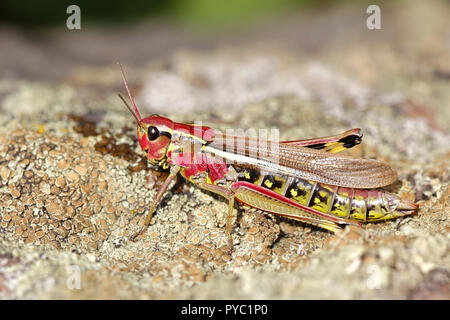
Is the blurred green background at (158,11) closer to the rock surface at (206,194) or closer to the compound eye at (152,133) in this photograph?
the rock surface at (206,194)

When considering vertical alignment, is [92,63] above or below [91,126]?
above

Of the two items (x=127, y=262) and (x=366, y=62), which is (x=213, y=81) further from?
(x=127, y=262)

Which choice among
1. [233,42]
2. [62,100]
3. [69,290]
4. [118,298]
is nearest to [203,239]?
[118,298]

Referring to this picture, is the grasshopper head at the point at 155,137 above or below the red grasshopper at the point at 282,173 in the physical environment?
above

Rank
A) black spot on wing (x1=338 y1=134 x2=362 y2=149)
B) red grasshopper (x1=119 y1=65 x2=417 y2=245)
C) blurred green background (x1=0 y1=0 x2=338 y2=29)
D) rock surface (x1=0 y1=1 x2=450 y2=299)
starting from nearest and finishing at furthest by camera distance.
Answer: rock surface (x1=0 y1=1 x2=450 y2=299)
red grasshopper (x1=119 y1=65 x2=417 y2=245)
black spot on wing (x1=338 y1=134 x2=362 y2=149)
blurred green background (x1=0 y1=0 x2=338 y2=29)

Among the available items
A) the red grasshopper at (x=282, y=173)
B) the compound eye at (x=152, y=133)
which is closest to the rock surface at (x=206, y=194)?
the red grasshopper at (x=282, y=173)

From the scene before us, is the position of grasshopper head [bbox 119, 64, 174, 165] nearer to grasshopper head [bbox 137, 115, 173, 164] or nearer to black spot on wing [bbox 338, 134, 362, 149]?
grasshopper head [bbox 137, 115, 173, 164]

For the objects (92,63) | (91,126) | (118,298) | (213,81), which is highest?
(92,63)

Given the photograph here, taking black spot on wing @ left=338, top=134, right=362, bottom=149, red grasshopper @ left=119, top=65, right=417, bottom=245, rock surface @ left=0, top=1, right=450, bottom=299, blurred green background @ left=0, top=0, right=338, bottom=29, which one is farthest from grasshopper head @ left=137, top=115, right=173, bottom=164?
blurred green background @ left=0, top=0, right=338, bottom=29
